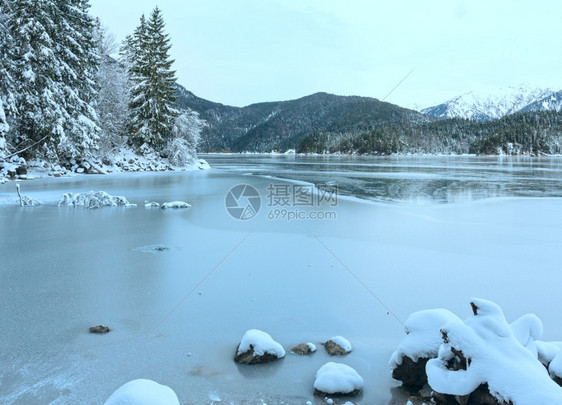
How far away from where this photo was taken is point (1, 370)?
2.88 metres

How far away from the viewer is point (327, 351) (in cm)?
333

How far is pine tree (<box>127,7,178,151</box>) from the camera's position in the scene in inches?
1297

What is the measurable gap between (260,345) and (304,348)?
42 centimetres

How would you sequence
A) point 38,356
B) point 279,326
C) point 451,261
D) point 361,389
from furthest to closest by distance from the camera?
point 451,261
point 279,326
point 38,356
point 361,389

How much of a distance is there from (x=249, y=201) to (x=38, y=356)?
1050 cm

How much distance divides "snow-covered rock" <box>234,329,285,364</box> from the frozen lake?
76 mm

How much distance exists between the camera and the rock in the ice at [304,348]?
329cm

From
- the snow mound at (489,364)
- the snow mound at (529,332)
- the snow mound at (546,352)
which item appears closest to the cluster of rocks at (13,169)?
the snow mound at (489,364)

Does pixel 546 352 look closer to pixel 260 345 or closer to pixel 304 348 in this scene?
pixel 304 348

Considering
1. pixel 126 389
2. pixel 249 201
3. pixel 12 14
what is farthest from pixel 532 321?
pixel 12 14

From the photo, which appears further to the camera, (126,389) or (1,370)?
(1,370)

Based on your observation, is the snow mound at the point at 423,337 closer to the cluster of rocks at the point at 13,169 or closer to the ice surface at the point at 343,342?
the ice surface at the point at 343,342

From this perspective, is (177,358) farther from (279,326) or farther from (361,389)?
(361,389)
